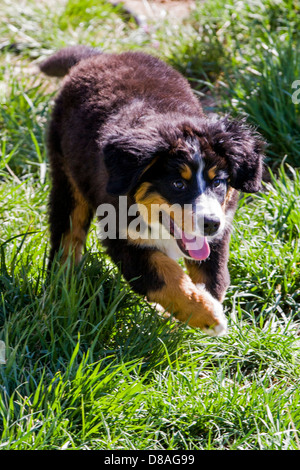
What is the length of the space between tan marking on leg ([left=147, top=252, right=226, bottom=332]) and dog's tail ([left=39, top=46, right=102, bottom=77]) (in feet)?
5.73

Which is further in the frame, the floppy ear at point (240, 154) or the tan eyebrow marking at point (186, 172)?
the floppy ear at point (240, 154)

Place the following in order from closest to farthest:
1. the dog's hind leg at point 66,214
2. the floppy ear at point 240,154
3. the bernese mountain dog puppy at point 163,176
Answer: the bernese mountain dog puppy at point 163,176 < the floppy ear at point 240,154 < the dog's hind leg at point 66,214

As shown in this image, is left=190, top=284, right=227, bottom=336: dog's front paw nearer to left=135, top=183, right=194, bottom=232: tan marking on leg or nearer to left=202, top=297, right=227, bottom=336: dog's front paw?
left=202, top=297, right=227, bottom=336: dog's front paw

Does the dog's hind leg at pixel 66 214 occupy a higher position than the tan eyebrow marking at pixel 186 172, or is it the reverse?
the tan eyebrow marking at pixel 186 172

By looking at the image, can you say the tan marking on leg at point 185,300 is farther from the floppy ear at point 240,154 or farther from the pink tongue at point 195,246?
the floppy ear at point 240,154

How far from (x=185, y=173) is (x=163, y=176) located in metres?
0.12

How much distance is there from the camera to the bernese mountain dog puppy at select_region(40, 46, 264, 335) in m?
3.24

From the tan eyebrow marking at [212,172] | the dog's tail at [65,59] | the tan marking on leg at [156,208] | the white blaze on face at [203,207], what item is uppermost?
the dog's tail at [65,59]

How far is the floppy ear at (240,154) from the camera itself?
338 centimetres

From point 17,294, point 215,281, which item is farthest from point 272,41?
point 17,294

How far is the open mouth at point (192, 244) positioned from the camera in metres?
3.39

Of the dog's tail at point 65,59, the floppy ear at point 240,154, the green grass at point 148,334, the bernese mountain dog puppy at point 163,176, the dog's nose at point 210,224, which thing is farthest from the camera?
the dog's tail at point 65,59

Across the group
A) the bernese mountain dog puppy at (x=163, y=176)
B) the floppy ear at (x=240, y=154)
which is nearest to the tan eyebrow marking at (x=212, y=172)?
the bernese mountain dog puppy at (x=163, y=176)

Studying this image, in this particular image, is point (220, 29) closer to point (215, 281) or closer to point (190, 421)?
point (215, 281)
